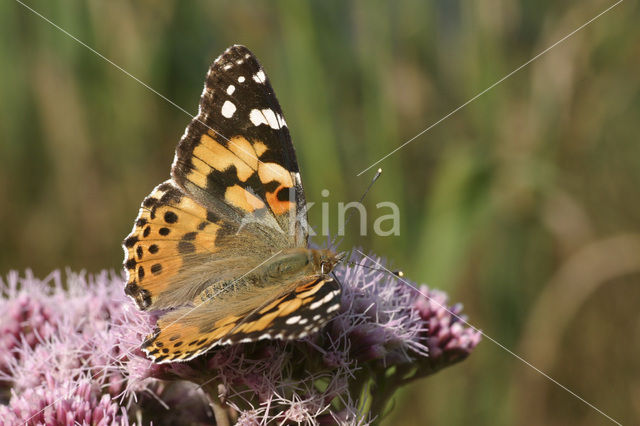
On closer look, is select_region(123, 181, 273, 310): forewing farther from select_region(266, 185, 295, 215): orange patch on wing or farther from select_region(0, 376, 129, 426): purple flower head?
select_region(0, 376, 129, 426): purple flower head

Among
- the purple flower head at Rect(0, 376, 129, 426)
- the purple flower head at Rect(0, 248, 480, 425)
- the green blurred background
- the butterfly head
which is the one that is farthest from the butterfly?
the green blurred background

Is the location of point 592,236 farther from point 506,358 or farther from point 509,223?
point 506,358

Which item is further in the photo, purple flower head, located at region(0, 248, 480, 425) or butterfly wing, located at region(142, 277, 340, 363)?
purple flower head, located at region(0, 248, 480, 425)

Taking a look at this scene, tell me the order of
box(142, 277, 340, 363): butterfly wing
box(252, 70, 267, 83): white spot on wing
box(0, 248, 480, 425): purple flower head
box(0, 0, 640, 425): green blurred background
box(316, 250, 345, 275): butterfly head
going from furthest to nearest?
box(0, 0, 640, 425): green blurred background, box(252, 70, 267, 83): white spot on wing, box(316, 250, 345, 275): butterfly head, box(0, 248, 480, 425): purple flower head, box(142, 277, 340, 363): butterfly wing

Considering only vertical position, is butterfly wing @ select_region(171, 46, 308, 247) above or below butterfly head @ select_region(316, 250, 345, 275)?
above

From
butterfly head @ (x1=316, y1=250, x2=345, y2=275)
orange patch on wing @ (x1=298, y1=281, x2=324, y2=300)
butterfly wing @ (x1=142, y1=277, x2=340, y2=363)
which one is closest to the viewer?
butterfly wing @ (x1=142, y1=277, x2=340, y2=363)

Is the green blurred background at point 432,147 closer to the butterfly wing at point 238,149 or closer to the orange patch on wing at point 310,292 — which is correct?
the butterfly wing at point 238,149

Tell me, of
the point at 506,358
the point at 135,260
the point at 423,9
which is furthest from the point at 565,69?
A: the point at 135,260

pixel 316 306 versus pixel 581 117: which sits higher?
pixel 316 306
